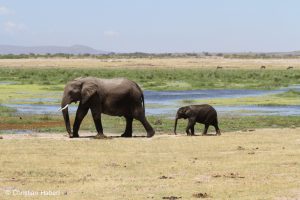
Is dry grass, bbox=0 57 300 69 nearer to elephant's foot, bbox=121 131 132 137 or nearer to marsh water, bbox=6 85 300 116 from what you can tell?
marsh water, bbox=6 85 300 116

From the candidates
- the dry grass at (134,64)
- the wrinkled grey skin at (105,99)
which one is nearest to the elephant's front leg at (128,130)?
the wrinkled grey skin at (105,99)

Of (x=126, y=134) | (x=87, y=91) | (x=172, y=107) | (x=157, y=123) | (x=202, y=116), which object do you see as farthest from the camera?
(x=172, y=107)

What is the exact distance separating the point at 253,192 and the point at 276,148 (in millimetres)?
6359

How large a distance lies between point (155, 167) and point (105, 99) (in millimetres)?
8160

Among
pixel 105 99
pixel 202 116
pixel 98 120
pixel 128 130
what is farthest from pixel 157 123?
pixel 98 120

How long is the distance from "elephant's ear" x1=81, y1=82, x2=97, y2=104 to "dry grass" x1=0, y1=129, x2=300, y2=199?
1.92 metres

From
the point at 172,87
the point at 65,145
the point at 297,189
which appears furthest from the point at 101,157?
the point at 172,87

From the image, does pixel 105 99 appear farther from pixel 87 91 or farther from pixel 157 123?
pixel 157 123

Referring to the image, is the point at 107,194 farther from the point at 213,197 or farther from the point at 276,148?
the point at 276,148

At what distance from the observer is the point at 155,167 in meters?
16.3

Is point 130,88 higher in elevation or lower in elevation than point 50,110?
higher

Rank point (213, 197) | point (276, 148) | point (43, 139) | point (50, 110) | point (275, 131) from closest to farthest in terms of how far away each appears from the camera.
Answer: point (213, 197)
point (276, 148)
point (43, 139)
point (275, 131)
point (50, 110)

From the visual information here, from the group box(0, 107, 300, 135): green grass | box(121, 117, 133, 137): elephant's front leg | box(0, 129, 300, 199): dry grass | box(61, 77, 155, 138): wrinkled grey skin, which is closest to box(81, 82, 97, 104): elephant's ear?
box(61, 77, 155, 138): wrinkled grey skin

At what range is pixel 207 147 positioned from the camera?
20.0m
